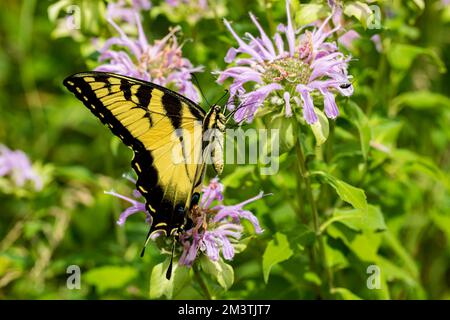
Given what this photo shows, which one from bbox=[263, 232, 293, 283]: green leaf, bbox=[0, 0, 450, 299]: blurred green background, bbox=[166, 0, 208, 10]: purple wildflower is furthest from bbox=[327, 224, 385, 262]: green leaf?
bbox=[166, 0, 208, 10]: purple wildflower

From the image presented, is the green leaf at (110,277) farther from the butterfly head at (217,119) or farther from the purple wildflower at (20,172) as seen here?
the butterfly head at (217,119)

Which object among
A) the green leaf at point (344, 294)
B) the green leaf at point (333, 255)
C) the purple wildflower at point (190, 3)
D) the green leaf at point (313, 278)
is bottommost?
the green leaf at point (344, 294)

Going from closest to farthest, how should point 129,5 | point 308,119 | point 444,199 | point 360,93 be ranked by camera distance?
1. point 308,119
2. point 360,93
3. point 129,5
4. point 444,199

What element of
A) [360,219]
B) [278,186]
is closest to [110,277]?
[278,186]

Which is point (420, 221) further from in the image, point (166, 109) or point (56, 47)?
point (56, 47)

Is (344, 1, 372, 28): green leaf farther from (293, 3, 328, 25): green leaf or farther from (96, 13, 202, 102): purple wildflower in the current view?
(96, 13, 202, 102): purple wildflower

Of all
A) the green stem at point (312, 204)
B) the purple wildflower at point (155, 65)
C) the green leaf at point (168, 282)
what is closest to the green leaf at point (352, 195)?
the green stem at point (312, 204)
